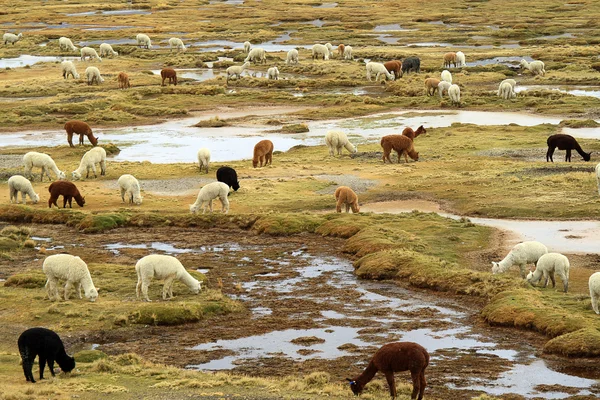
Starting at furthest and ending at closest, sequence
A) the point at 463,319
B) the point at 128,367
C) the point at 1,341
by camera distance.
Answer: the point at 463,319
the point at 1,341
the point at 128,367

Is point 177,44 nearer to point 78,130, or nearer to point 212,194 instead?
point 78,130

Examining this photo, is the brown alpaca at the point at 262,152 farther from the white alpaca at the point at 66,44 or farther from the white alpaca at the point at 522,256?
the white alpaca at the point at 66,44

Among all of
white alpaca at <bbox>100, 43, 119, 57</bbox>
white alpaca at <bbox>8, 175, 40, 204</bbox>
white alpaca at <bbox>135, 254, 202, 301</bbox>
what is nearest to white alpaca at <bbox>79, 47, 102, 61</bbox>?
white alpaca at <bbox>100, 43, 119, 57</bbox>

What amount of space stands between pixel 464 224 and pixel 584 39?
7337cm

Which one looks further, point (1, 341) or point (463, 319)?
point (463, 319)

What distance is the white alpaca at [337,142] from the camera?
5125 cm

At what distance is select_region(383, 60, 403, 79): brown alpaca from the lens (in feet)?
263

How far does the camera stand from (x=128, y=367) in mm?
21578

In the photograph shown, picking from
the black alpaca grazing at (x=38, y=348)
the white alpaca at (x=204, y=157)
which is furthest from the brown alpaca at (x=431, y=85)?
the black alpaca grazing at (x=38, y=348)

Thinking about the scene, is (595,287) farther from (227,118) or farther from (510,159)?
(227,118)

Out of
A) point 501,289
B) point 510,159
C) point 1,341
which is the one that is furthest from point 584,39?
point 1,341

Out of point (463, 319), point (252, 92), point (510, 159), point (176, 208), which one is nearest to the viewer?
point (463, 319)

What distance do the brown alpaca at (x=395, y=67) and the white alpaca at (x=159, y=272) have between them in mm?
54685

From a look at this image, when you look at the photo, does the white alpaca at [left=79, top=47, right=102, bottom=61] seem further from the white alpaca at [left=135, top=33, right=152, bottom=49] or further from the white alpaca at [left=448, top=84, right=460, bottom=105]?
the white alpaca at [left=448, top=84, right=460, bottom=105]
